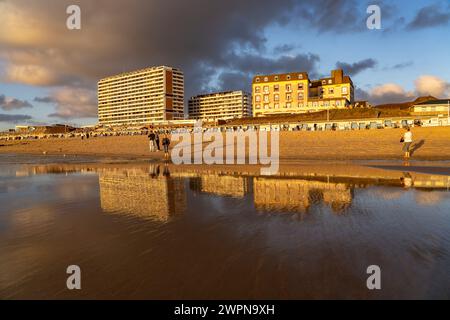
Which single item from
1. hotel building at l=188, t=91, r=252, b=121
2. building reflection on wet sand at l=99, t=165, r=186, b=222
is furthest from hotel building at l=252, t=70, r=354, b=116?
hotel building at l=188, t=91, r=252, b=121

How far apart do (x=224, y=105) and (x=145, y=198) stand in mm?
186951

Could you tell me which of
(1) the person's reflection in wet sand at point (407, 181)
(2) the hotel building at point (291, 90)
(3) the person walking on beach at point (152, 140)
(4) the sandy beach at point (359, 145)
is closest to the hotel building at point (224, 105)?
(2) the hotel building at point (291, 90)

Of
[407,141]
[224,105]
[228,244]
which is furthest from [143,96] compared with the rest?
[228,244]

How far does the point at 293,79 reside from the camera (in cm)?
8994

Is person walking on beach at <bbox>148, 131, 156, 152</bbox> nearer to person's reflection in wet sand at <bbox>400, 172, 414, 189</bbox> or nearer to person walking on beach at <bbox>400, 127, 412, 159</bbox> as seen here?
person walking on beach at <bbox>400, 127, 412, 159</bbox>

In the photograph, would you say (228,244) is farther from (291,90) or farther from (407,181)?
(291,90)

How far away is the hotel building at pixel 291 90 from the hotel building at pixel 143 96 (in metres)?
75.2

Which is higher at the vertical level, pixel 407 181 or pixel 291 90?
pixel 291 90

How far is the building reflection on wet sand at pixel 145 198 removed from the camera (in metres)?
7.60

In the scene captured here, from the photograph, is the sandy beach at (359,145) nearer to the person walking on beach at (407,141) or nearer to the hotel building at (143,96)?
the person walking on beach at (407,141)

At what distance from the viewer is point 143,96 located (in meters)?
166
